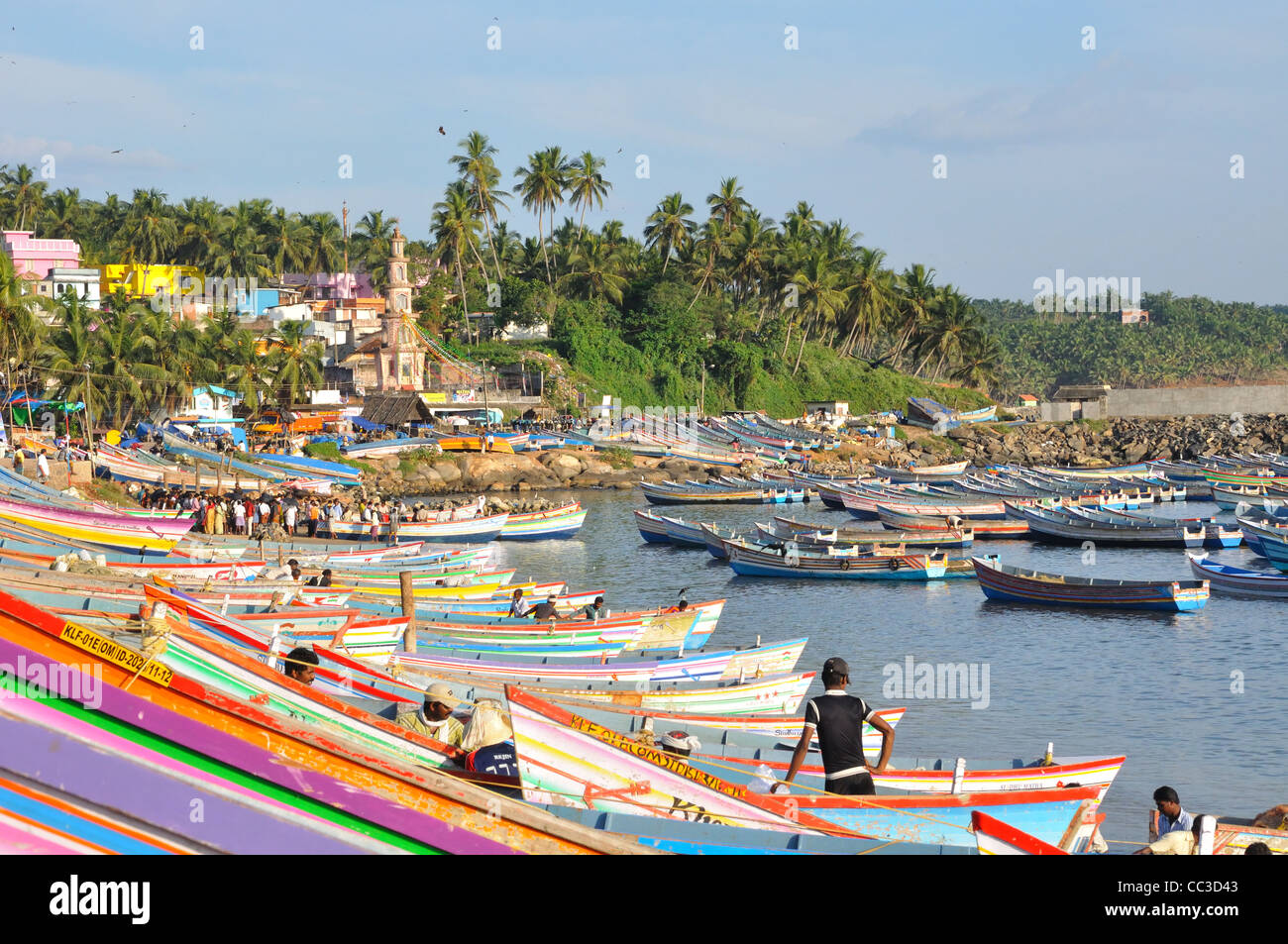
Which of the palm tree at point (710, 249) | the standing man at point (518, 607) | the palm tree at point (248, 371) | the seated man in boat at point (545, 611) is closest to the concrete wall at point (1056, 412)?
the palm tree at point (710, 249)

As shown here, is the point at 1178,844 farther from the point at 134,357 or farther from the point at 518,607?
the point at 134,357

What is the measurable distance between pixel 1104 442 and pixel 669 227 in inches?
1559

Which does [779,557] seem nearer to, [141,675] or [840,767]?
[840,767]

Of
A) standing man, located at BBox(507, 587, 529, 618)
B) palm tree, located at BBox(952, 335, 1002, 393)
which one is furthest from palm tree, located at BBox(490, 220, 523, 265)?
standing man, located at BBox(507, 587, 529, 618)

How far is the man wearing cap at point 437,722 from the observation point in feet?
39.3

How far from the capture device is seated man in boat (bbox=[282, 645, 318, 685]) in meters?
13.4

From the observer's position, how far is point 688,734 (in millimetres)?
14781

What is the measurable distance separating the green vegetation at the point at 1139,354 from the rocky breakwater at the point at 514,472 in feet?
325

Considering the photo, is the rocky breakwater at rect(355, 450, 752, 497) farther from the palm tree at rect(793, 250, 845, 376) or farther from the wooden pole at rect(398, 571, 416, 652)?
the wooden pole at rect(398, 571, 416, 652)

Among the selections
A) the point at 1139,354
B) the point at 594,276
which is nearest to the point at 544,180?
the point at 594,276

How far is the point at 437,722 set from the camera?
12195 millimetres

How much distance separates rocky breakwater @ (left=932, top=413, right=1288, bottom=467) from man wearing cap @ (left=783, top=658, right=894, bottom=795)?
258 feet
